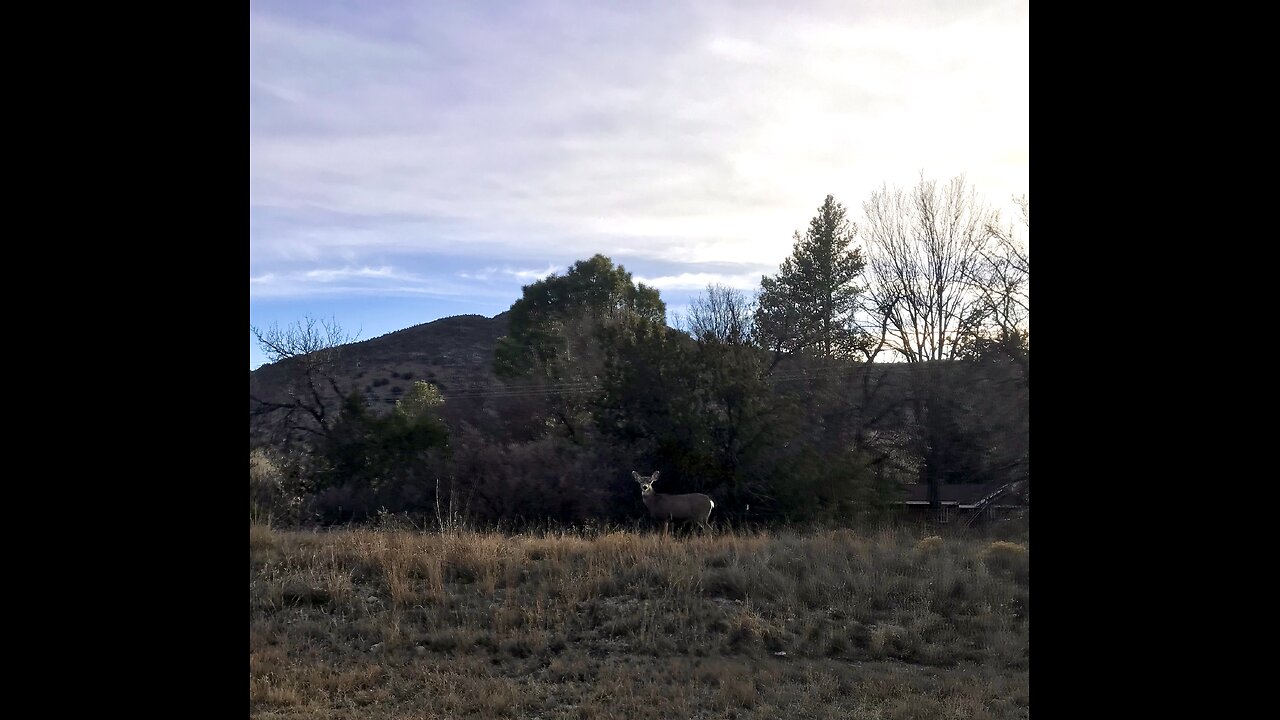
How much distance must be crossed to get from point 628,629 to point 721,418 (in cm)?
966

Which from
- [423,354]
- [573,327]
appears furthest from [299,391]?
[423,354]

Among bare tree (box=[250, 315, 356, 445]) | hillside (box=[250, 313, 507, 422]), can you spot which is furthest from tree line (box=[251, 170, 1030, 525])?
hillside (box=[250, 313, 507, 422])

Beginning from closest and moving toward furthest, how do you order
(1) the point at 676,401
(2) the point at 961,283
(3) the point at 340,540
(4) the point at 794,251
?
(3) the point at 340,540 → (1) the point at 676,401 → (2) the point at 961,283 → (4) the point at 794,251

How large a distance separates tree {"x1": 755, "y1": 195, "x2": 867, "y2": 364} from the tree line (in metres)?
0.06

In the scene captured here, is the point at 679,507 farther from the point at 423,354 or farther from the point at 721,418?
the point at 423,354

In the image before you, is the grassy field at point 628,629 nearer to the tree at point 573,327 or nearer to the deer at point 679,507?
the deer at point 679,507

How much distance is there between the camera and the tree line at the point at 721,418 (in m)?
14.4

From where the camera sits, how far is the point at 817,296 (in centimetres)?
2083
